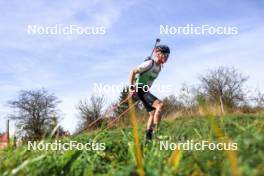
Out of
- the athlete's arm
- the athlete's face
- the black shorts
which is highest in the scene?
the athlete's face

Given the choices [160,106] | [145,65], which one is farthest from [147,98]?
[145,65]

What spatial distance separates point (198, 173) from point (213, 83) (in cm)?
5962

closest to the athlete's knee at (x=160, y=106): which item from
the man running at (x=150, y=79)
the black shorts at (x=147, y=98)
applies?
the man running at (x=150, y=79)

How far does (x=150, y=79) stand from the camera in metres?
9.84

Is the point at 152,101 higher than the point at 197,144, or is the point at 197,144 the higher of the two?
the point at 152,101

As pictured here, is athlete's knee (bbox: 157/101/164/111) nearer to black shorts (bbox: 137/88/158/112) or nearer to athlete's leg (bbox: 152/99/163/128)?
athlete's leg (bbox: 152/99/163/128)

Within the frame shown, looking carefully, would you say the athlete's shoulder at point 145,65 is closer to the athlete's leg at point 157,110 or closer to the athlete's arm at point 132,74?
the athlete's arm at point 132,74

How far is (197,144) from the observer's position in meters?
3.20

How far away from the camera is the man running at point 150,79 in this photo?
32.0 ft

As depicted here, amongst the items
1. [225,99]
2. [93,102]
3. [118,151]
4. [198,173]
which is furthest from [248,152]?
[225,99]

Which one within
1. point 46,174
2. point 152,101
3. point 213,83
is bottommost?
point 46,174

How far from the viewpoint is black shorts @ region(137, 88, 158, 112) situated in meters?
10.3

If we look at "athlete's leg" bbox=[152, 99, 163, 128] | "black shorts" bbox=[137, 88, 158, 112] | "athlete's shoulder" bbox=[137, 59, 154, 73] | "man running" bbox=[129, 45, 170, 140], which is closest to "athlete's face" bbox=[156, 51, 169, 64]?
"man running" bbox=[129, 45, 170, 140]

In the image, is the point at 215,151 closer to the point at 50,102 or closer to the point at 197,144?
the point at 197,144
